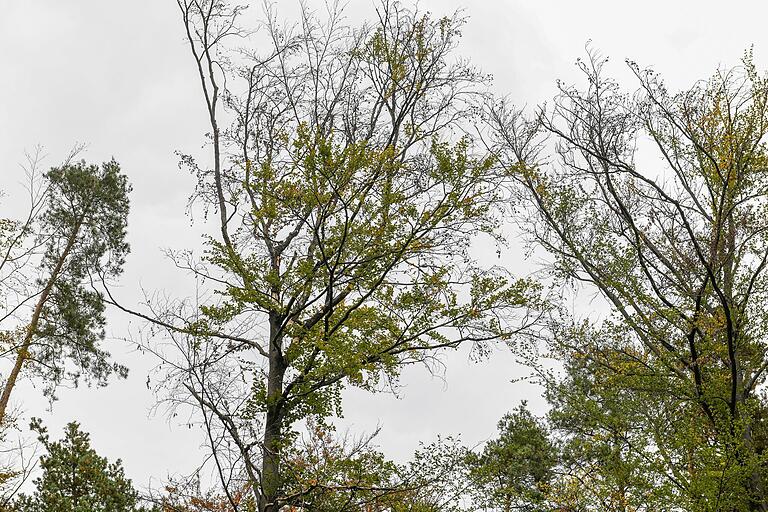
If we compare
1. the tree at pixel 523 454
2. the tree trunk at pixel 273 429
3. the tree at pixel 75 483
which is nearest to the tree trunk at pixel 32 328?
the tree at pixel 75 483

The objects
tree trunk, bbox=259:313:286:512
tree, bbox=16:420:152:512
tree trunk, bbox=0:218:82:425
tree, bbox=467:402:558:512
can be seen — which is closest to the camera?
tree trunk, bbox=259:313:286:512

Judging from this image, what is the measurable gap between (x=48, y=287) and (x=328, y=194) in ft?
29.9

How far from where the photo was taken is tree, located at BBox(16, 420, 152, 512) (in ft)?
35.0

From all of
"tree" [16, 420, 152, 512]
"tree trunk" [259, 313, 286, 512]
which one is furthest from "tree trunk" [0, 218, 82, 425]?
"tree trunk" [259, 313, 286, 512]

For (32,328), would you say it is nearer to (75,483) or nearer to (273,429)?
(75,483)

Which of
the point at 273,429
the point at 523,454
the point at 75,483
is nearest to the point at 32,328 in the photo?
the point at 75,483

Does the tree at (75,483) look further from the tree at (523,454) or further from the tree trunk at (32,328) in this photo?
the tree at (523,454)

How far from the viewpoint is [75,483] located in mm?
11203

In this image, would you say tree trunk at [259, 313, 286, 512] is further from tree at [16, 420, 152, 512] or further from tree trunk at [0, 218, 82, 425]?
tree trunk at [0, 218, 82, 425]

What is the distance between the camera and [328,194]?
789 centimetres

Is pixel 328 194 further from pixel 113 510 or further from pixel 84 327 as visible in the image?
pixel 84 327

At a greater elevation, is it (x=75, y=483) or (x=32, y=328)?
(x=32, y=328)

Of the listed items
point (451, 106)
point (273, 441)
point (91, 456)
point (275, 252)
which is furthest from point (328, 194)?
point (91, 456)

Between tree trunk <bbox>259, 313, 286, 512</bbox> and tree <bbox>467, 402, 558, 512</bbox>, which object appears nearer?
tree trunk <bbox>259, 313, 286, 512</bbox>
